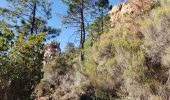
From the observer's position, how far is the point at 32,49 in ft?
52.3

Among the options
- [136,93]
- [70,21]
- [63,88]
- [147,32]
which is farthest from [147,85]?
[70,21]

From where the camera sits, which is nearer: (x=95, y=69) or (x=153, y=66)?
(x=153, y=66)

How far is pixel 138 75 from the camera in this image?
41.8 feet

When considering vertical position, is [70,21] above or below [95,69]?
above

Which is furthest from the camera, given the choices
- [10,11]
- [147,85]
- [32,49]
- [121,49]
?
[10,11]

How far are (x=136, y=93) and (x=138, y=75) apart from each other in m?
0.74

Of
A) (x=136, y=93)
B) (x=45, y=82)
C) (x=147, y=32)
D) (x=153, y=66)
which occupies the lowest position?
(x=45, y=82)

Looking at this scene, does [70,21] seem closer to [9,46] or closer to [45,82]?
[45,82]

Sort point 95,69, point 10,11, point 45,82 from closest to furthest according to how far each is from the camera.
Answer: point 95,69 < point 10,11 < point 45,82

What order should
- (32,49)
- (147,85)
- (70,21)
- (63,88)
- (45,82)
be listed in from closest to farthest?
(147,85) → (32,49) → (63,88) → (45,82) → (70,21)

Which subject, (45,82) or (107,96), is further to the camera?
(45,82)

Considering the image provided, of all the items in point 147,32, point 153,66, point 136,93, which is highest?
point 147,32

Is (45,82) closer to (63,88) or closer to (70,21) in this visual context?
(63,88)

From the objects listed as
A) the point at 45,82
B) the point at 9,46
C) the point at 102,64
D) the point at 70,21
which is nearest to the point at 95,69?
the point at 102,64
